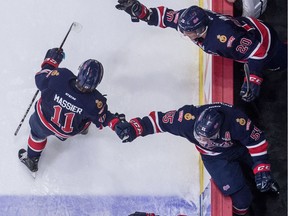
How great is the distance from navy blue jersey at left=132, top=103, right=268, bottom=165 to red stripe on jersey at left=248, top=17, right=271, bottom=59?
1.30ft

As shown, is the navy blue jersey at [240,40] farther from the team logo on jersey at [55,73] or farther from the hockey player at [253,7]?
the team logo on jersey at [55,73]

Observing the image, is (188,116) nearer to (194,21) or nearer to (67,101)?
(194,21)

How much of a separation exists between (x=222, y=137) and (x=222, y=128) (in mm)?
62

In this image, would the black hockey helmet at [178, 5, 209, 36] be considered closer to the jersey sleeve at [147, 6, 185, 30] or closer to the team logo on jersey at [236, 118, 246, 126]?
the jersey sleeve at [147, 6, 185, 30]

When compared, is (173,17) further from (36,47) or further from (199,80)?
(36,47)

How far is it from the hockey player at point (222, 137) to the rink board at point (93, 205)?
17.6 inches

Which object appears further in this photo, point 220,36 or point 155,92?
point 155,92

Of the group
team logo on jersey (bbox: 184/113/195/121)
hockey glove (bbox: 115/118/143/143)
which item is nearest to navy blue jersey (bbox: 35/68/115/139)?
hockey glove (bbox: 115/118/143/143)

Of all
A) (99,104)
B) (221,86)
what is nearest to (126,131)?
(99,104)

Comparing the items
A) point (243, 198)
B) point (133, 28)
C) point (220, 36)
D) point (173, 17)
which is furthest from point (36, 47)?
point (243, 198)

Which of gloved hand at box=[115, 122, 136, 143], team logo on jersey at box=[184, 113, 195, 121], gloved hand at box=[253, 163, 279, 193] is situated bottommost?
gloved hand at box=[253, 163, 279, 193]

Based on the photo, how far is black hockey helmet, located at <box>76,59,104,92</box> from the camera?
3635 mm

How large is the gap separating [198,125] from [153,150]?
2.76 ft

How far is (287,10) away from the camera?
4.61m
